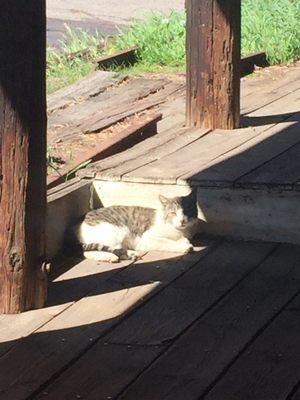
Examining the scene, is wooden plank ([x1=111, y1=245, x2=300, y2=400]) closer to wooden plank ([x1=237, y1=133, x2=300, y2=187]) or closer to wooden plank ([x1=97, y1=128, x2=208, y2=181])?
wooden plank ([x1=237, y1=133, x2=300, y2=187])

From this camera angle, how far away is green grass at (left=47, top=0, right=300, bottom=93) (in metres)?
9.30

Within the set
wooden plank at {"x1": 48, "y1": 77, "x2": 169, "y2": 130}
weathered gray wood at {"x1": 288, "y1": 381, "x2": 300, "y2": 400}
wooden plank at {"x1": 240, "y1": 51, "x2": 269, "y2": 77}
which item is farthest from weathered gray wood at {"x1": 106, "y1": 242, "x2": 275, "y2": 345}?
wooden plank at {"x1": 240, "y1": 51, "x2": 269, "y2": 77}

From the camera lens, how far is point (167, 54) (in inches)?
376

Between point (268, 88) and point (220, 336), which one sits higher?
point (268, 88)

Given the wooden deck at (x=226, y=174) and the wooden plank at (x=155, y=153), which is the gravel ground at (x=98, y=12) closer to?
the wooden plank at (x=155, y=153)

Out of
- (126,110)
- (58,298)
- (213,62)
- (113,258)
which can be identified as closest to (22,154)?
(58,298)

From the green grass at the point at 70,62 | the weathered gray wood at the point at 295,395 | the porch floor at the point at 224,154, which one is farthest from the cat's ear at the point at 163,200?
the green grass at the point at 70,62

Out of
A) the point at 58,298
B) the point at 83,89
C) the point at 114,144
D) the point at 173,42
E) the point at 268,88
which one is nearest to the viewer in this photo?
the point at 58,298

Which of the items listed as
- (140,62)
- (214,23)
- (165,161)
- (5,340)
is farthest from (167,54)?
(5,340)

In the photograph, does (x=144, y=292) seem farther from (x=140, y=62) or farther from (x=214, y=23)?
(x=140, y=62)

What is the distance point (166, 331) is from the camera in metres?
4.50

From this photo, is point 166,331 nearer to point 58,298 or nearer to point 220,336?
point 220,336

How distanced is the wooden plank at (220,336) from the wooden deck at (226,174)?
304mm

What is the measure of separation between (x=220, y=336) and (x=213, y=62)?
283cm
